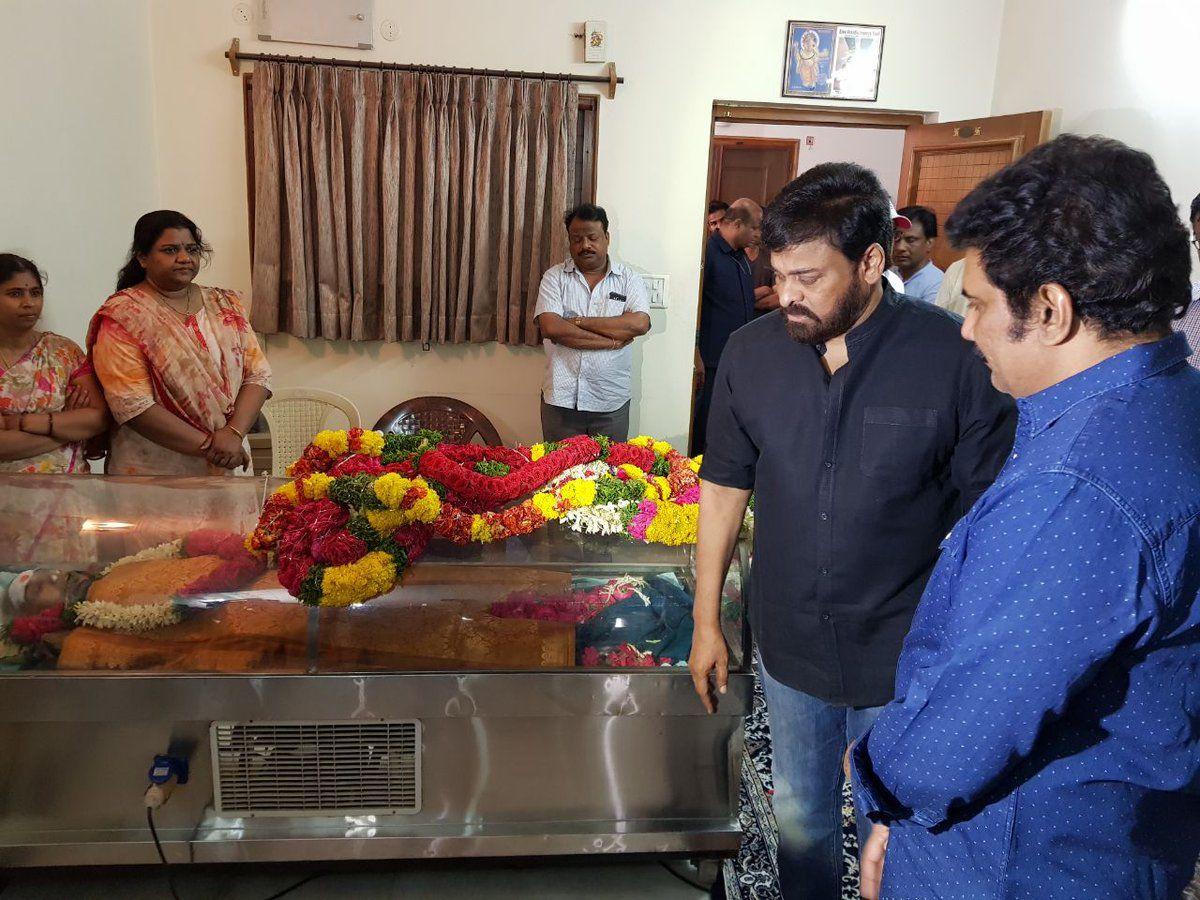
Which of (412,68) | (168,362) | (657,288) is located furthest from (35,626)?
(657,288)

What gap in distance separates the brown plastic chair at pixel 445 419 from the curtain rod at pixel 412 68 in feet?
5.95

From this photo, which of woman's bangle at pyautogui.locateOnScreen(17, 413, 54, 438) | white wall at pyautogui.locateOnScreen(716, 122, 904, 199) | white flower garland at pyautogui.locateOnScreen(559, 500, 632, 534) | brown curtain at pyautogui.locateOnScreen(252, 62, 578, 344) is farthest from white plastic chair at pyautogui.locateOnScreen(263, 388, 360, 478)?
white wall at pyautogui.locateOnScreen(716, 122, 904, 199)

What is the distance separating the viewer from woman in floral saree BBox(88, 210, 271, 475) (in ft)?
9.07

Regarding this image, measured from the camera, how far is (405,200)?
15.7ft

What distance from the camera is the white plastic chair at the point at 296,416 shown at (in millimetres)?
4314

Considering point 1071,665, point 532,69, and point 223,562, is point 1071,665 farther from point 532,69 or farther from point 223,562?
point 532,69

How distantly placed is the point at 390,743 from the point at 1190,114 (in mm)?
3991

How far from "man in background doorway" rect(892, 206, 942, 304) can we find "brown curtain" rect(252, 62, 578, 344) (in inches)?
72.6

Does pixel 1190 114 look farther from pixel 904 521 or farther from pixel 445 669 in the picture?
pixel 445 669

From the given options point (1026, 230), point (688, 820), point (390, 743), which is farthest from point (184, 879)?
point (1026, 230)

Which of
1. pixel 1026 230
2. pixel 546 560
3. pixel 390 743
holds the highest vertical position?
pixel 1026 230

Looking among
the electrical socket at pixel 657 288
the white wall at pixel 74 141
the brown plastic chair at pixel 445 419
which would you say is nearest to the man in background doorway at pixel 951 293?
the electrical socket at pixel 657 288

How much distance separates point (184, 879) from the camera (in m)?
2.15

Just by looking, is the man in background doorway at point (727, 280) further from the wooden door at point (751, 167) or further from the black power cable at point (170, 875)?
the black power cable at point (170, 875)
